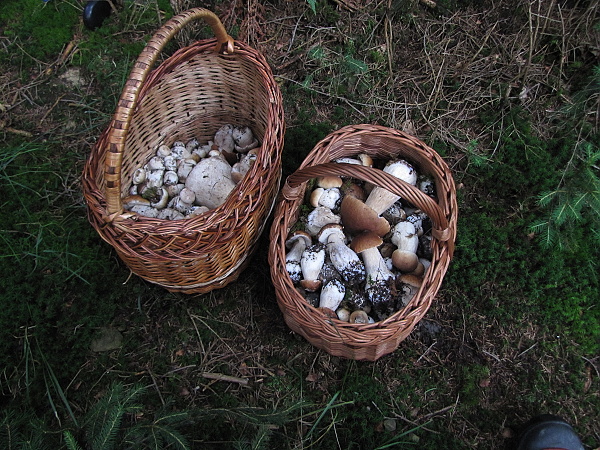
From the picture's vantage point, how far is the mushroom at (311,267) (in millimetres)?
2051

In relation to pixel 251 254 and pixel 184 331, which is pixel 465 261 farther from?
pixel 184 331

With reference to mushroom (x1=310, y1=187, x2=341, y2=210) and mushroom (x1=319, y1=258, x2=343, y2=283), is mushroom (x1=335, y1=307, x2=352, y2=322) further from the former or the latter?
mushroom (x1=310, y1=187, x2=341, y2=210)

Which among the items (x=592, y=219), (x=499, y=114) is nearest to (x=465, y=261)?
(x=592, y=219)

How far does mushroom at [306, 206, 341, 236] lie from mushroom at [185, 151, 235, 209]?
43 cm

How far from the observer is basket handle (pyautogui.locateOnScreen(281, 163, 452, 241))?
171 cm

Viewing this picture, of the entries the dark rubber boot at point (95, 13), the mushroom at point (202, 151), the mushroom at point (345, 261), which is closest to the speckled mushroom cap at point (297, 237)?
the mushroom at point (345, 261)

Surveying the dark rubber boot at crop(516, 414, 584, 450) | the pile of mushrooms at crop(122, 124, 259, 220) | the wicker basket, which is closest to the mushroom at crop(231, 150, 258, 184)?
the pile of mushrooms at crop(122, 124, 259, 220)

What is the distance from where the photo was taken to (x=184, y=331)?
2285 millimetres

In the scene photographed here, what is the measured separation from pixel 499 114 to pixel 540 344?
1373 mm

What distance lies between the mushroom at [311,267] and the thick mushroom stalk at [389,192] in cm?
37

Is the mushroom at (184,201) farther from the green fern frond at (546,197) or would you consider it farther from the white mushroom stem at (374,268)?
the green fern frond at (546,197)

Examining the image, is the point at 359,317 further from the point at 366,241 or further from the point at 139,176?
the point at 139,176

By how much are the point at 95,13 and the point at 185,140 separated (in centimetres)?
121

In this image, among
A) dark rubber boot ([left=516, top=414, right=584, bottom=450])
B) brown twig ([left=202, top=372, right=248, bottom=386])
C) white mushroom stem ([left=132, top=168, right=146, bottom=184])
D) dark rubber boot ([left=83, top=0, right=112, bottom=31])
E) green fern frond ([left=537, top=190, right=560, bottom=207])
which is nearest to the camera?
dark rubber boot ([left=516, top=414, right=584, bottom=450])
